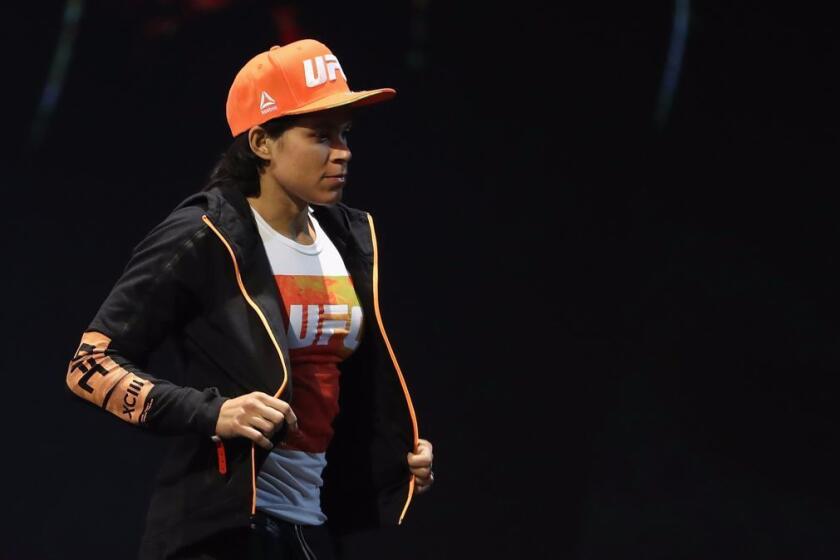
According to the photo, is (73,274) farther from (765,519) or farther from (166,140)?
(765,519)

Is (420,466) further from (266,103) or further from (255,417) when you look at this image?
(266,103)

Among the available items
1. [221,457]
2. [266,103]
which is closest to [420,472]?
[221,457]

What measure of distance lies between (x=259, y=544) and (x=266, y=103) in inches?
24.7

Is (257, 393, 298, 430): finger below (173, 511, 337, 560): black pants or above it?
above

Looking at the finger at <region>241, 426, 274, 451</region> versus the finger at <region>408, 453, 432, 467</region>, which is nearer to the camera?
the finger at <region>241, 426, 274, 451</region>

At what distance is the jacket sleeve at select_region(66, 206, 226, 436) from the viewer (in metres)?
1.81

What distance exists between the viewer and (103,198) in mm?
3041

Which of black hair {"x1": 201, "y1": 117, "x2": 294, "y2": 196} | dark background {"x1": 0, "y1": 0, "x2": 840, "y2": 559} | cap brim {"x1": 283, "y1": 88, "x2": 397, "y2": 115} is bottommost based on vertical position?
dark background {"x1": 0, "y1": 0, "x2": 840, "y2": 559}

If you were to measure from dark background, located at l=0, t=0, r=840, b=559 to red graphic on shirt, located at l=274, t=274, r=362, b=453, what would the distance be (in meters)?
A: 1.18

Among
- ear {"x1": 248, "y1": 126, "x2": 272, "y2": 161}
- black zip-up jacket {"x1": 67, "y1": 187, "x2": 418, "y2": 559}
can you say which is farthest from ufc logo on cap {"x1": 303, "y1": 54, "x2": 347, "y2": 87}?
black zip-up jacket {"x1": 67, "y1": 187, "x2": 418, "y2": 559}

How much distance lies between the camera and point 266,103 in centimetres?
202

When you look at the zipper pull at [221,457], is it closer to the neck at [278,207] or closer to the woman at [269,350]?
the woman at [269,350]

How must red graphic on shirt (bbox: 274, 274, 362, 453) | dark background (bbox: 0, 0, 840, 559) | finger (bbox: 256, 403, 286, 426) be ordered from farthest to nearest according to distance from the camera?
dark background (bbox: 0, 0, 840, 559), red graphic on shirt (bbox: 274, 274, 362, 453), finger (bbox: 256, 403, 286, 426)

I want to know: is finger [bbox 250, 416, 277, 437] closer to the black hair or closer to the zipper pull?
the zipper pull
